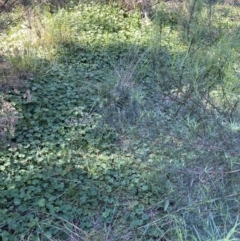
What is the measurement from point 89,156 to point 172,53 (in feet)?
7.70

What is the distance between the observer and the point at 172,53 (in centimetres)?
485

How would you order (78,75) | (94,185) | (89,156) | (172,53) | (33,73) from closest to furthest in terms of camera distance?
1. (94,185)
2. (89,156)
3. (33,73)
4. (78,75)
5. (172,53)

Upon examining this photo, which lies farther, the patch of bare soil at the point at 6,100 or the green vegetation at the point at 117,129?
the patch of bare soil at the point at 6,100

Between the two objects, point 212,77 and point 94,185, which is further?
point 212,77

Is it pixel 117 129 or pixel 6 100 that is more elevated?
pixel 6 100

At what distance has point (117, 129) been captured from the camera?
347 centimetres

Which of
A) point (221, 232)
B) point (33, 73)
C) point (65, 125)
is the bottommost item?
point (221, 232)

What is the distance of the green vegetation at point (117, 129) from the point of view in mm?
2549

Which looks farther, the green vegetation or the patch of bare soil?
the patch of bare soil

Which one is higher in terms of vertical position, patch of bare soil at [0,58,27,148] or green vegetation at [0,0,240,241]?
patch of bare soil at [0,58,27,148]

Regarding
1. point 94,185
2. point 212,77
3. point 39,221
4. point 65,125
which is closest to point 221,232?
point 94,185

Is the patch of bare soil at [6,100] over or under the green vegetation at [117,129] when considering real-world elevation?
over

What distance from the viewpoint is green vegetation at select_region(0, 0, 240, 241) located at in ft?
8.36

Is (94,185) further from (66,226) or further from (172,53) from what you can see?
(172,53)
